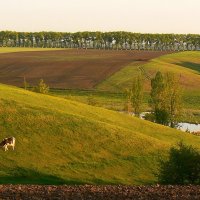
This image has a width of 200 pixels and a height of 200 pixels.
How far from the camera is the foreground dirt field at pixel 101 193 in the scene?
25797mm

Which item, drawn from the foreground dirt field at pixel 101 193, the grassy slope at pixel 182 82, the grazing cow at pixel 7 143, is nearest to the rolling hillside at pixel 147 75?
the grassy slope at pixel 182 82

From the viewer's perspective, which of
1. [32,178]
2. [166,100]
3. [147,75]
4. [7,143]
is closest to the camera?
[32,178]

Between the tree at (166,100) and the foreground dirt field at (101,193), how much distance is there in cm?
5932

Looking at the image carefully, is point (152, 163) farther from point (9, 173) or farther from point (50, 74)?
point (50, 74)

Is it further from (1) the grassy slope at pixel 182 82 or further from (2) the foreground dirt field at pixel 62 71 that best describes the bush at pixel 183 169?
(2) the foreground dirt field at pixel 62 71

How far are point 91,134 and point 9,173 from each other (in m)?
13.3

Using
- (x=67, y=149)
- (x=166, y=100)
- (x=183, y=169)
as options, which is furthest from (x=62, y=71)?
(x=183, y=169)

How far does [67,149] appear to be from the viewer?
160ft

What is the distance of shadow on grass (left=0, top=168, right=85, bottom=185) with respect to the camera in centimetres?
4084

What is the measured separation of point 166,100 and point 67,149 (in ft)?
153

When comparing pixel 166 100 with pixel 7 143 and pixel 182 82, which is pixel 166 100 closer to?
pixel 7 143

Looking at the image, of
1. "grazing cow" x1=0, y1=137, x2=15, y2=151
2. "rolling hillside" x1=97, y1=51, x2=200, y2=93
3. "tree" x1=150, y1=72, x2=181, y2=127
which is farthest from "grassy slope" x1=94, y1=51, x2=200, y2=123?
"grazing cow" x1=0, y1=137, x2=15, y2=151

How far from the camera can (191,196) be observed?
2591 cm

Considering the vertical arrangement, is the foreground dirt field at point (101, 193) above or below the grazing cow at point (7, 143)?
above
